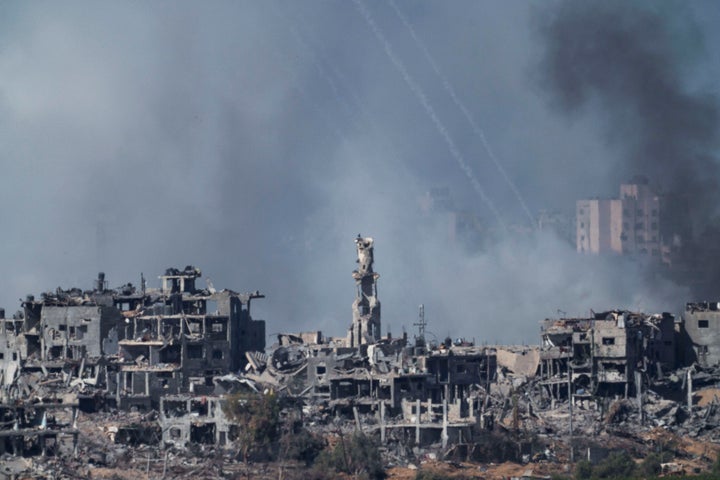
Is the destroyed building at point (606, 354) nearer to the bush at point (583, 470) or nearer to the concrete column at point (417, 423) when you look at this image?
the concrete column at point (417, 423)

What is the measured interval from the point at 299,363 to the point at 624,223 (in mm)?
65913

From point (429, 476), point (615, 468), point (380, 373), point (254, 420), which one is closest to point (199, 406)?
point (254, 420)

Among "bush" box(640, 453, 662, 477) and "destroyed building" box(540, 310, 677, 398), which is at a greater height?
"destroyed building" box(540, 310, 677, 398)

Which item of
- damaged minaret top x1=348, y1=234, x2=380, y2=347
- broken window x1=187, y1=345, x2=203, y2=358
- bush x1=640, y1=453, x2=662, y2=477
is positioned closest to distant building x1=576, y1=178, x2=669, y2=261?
damaged minaret top x1=348, y1=234, x2=380, y2=347

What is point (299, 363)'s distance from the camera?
364 feet

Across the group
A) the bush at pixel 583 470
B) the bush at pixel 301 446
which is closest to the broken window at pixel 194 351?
the bush at pixel 301 446

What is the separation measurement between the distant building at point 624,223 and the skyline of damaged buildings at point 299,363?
4979cm

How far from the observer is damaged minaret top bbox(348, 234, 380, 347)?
11475 cm

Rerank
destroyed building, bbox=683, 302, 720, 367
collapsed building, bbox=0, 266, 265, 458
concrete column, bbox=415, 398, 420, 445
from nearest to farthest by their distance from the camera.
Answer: concrete column, bbox=415, 398, 420, 445 → collapsed building, bbox=0, 266, 265, 458 → destroyed building, bbox=683, 302, 720, 367

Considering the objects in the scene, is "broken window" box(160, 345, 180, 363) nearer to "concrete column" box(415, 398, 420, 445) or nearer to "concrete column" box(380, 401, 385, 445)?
"concrete column" box(380, 401, 385, 445)

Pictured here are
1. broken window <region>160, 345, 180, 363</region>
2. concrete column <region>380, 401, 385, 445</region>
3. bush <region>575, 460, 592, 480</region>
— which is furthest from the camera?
broken window <region>160, 345, 180, 363</region>

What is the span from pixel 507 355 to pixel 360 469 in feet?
82.1

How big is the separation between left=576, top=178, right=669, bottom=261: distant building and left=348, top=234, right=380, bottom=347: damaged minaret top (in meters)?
50.0

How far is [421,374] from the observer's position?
10512cm
